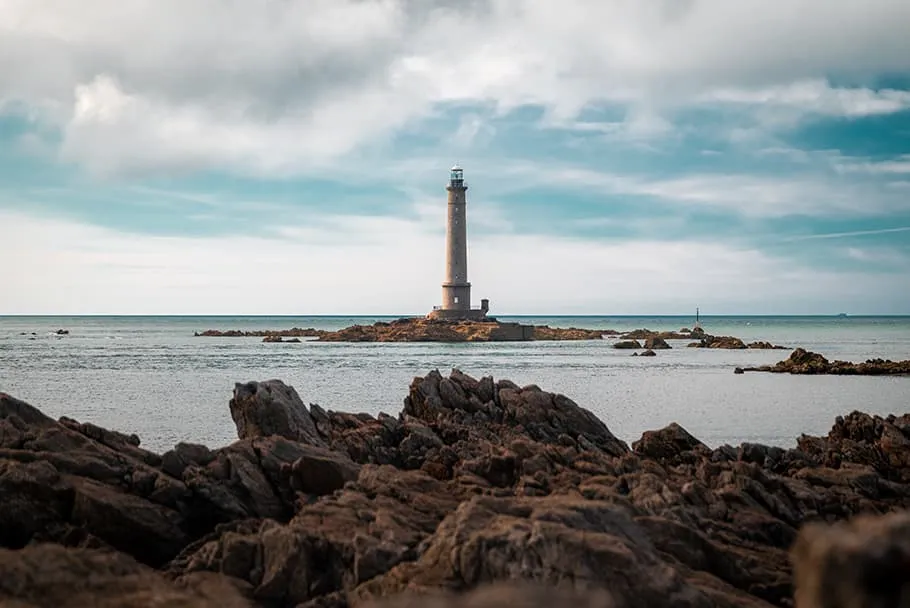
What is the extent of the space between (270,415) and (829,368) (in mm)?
47721

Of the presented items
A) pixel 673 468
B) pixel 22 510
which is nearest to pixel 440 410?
pixel 673 468

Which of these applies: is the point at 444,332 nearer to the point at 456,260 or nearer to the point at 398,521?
the point at 456,260

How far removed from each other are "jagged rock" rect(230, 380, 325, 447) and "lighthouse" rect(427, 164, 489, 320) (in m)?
78.1

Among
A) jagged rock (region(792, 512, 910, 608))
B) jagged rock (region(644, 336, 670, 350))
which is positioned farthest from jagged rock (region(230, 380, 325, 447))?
jagged rock (region(644, 336, 670, 350))

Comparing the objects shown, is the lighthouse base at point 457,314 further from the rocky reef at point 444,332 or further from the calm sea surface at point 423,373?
the calm sea surface at point 423,373

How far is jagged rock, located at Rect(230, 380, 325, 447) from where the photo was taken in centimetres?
1920

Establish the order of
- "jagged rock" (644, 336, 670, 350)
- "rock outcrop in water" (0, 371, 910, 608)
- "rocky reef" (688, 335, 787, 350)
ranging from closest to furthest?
1. "rock outcrop in water" (0, 371, 910, 608)
2. "rocky reef" (688, 335, 787, 350)
3. "jagged rock" (644, 336, 670, 350)

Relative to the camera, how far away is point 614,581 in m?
9.34

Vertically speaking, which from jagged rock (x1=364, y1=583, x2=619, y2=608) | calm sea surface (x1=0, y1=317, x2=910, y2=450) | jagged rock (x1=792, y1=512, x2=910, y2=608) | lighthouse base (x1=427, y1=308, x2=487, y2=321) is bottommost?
calm sea surface (x1=0, y1=317, x2=910, y2=450)

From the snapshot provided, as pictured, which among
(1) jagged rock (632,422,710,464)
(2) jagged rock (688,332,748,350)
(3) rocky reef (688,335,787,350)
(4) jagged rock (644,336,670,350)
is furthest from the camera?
(2) jagged rock (688,332,748,350)

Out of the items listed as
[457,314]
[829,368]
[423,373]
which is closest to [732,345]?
[457,314]

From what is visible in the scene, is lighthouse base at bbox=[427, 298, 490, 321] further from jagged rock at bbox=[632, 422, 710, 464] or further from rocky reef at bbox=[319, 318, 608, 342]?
jagged rock at bbox=[632, 422, 710, 464]

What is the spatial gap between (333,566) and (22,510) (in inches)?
191

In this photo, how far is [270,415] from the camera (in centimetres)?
1938
